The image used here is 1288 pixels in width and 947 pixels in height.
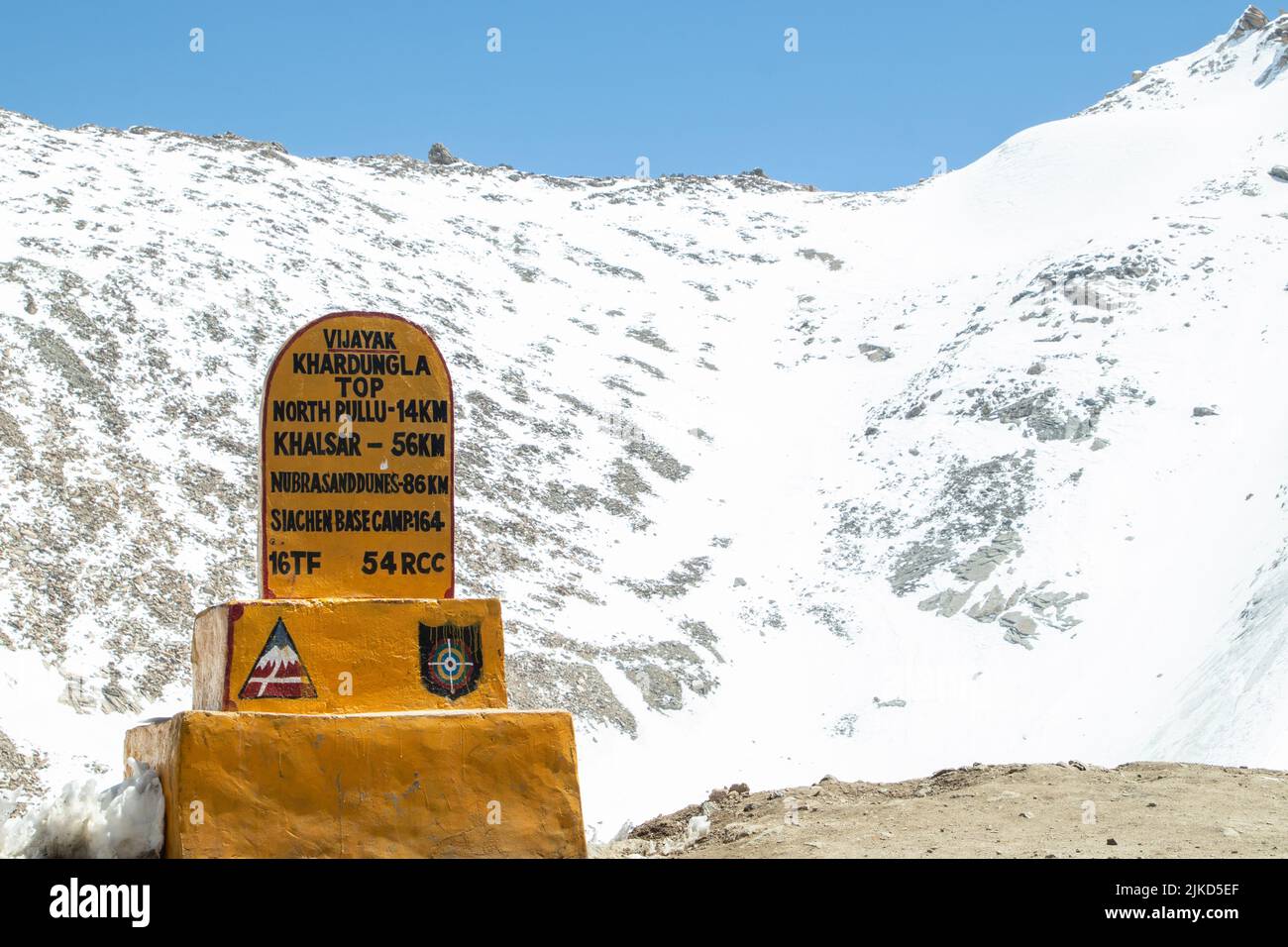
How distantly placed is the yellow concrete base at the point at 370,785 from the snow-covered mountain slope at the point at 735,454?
1438 cm

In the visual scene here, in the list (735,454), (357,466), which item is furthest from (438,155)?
(357,466)

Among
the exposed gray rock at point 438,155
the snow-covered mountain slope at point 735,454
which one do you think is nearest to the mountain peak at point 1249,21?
the snow-covered mountain slope at point 735,454

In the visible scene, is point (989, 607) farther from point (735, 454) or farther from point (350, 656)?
point (350, 656)

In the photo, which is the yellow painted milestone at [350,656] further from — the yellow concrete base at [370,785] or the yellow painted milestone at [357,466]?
the yellow concrete base at [370,785]

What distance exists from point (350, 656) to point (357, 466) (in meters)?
1.29

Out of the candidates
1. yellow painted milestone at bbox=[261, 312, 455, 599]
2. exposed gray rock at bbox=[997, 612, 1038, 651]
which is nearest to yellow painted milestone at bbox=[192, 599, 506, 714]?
yellow painted milestone at bbox=[261, 312, 455, 599]

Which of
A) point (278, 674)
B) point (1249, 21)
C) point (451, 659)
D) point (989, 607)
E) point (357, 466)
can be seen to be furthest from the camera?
point (1249, 21)

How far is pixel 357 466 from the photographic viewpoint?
8695 mm

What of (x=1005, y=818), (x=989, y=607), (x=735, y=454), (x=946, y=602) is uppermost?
(x=735, y=454)

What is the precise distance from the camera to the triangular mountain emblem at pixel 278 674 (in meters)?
7.85

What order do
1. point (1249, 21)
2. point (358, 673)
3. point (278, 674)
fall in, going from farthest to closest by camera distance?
point (1249, 21), point (358, 673), point (278, 674)

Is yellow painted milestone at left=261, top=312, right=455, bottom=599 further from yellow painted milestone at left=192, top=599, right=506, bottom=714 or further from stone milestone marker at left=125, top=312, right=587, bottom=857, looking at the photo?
yellow painted milestone at left=192, top=599, right=506, bottom=714

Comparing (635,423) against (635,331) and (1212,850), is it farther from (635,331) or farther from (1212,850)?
(1212,850)

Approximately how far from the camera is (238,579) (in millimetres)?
27156
